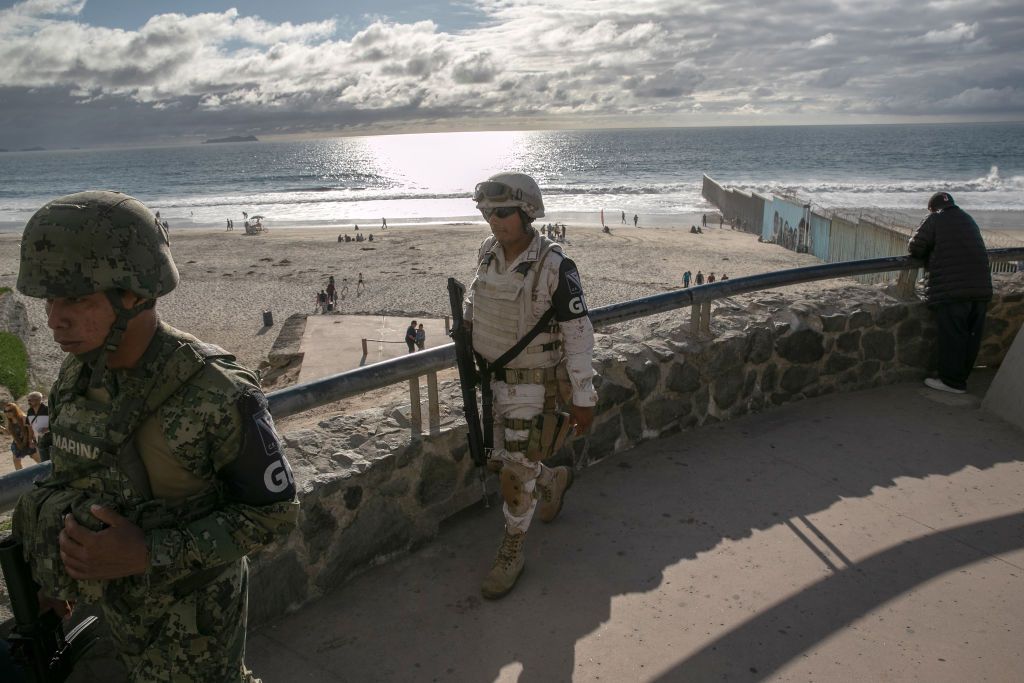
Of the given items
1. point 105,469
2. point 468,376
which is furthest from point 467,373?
point 105,469

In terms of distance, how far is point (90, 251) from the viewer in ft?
5.17

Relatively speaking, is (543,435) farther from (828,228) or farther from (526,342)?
(828,228)

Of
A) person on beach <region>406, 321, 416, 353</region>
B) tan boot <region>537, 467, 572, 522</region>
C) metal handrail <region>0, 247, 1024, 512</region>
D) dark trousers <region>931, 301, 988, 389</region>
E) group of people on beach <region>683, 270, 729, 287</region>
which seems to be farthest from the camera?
group of people on beach <region>683, 270, 729, 287</region>

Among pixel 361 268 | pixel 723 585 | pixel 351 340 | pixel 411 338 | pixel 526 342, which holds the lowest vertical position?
pixel 361 268

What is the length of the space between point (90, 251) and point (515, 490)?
2043mm

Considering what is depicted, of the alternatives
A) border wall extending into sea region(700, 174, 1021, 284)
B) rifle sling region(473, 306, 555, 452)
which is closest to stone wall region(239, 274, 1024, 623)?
rifle sling region(473, 306, 555, 452)

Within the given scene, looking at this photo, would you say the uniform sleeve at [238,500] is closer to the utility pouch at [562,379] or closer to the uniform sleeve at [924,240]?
the utility pouch at [562,379]

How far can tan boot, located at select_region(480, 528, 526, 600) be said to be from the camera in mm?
3104

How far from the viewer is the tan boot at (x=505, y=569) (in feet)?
10.2

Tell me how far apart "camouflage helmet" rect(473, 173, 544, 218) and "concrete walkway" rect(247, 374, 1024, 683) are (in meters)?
1.58

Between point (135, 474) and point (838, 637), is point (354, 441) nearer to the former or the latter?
point (135, 474)

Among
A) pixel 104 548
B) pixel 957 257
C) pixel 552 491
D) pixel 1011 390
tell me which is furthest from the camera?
pixel 957 257

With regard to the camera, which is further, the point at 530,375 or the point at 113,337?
the point at 530,375

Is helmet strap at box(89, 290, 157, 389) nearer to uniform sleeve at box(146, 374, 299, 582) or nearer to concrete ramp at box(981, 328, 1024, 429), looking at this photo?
uniform sleeve at box(146, 374, 299, 582)
